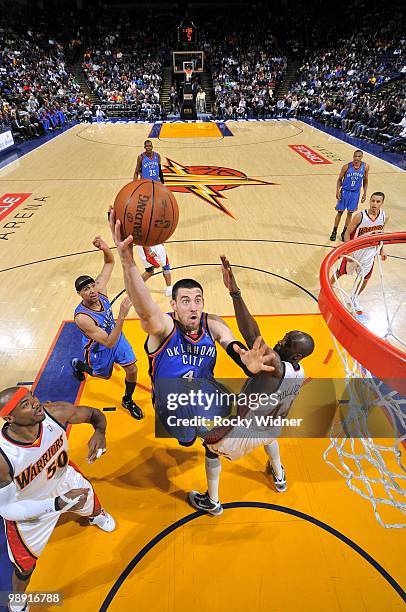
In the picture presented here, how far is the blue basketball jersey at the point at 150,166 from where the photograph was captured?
6637 millimetres

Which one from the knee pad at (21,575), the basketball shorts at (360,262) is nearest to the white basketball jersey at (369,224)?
the basketball shorts at (360,262)

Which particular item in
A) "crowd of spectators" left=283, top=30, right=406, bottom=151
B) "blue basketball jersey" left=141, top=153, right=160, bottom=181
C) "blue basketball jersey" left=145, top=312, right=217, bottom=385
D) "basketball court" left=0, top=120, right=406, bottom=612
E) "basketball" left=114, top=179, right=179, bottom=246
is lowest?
"basketball court" left=0, top=120, right=406, bottom=612

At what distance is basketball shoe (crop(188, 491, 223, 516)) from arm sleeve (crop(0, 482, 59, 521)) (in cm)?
113

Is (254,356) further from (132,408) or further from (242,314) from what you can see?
(132,408)

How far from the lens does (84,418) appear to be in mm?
2480

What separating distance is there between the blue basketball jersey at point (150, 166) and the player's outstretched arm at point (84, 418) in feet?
16.8

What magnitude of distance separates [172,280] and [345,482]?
3673mm

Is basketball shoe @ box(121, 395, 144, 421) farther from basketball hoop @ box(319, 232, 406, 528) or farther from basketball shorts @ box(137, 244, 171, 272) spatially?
basketball shorts @ box(137, 244, 171, 272)

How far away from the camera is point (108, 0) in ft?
94.4

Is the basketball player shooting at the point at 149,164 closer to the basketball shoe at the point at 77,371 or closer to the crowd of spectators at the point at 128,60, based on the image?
the basketball shoe at the point at 77,371

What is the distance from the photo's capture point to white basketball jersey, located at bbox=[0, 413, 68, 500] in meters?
2.07

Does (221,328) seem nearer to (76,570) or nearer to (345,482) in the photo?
(345,482)

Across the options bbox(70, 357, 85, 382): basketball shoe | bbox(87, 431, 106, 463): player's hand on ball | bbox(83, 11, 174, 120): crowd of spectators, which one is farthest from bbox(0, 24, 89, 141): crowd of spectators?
bbox(87, 431, 106, 463): player's hand on ball

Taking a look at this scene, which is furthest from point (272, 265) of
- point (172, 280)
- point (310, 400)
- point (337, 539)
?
point (337, 539)
